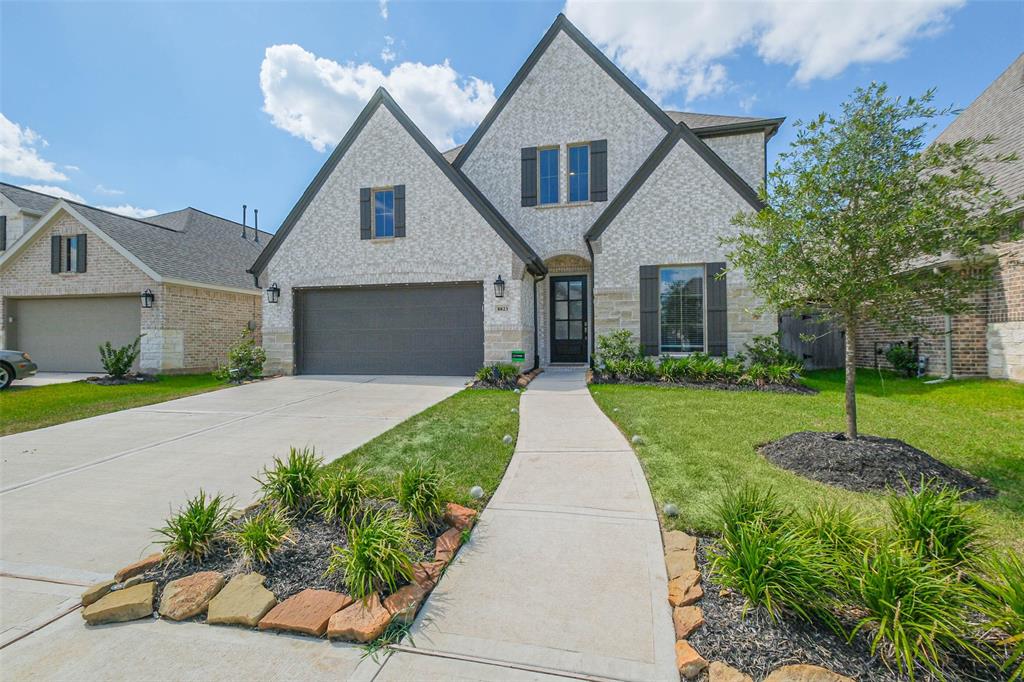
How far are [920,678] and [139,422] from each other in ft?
29.7

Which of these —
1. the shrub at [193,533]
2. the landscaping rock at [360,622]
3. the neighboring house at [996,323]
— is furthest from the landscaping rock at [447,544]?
the neighboring house at [996,323]

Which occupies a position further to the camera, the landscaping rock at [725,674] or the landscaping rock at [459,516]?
the landscaping rock at [459,516]

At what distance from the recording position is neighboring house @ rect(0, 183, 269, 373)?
13.9 meters

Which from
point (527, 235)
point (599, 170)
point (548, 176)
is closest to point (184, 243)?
point (527, 235)

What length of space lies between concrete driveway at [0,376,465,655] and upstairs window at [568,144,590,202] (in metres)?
6.90

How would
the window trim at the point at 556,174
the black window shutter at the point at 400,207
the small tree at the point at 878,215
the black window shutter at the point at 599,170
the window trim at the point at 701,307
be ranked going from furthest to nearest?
the window trim at the point at 556,174
the black window shutter at the point at 599,170
the black window shutter at the point at 400,207
the window trim at the point at 701,307
the small tree at the point at 878,215

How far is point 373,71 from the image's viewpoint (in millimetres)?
11680

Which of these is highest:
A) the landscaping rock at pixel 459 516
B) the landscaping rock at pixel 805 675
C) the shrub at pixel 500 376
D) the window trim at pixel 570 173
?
the window trim at pixel 570 173

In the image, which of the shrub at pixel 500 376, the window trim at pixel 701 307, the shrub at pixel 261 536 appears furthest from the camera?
the window trim at pixel 701 307

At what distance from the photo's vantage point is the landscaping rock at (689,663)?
193 cm

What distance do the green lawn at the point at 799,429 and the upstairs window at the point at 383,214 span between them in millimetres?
6750

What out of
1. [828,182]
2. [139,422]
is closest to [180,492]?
[139,422]

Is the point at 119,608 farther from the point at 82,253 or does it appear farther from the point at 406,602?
the point at 82,253

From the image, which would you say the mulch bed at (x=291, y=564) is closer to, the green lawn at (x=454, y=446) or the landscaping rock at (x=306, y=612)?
the landscaping rock at (x=306, y=612)
